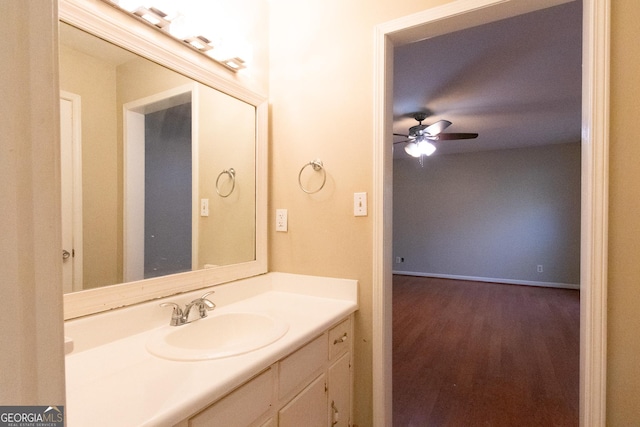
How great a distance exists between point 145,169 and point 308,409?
1130 millimetres

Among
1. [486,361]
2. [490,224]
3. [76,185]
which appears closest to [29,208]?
[76,185]

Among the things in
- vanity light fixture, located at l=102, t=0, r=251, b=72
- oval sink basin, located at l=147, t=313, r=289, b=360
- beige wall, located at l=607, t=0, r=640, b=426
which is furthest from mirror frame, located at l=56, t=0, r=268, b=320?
beige wall, located at l=607, t=0, r=640, b=426

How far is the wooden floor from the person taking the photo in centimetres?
182

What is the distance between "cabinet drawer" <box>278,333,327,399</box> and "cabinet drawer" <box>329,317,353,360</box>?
6 centimetres

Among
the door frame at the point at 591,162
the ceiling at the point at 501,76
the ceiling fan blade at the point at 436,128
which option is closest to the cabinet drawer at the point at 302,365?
the door frame at the point at 591,162

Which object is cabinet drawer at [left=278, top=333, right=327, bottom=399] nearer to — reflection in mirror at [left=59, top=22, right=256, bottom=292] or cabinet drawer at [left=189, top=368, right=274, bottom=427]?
cabinet drawer at [left=189, top=368, right=274, bottom=427]

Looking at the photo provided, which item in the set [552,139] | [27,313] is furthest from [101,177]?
[552,139]

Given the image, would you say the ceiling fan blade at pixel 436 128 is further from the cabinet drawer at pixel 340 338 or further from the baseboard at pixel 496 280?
the baseboard at pixel 496 280

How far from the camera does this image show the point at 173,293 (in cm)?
119

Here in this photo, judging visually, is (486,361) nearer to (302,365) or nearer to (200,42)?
(302,365)

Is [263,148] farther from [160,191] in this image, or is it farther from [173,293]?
[173,293]

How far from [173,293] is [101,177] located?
0.51 meters

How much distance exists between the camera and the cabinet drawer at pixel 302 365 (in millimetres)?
948

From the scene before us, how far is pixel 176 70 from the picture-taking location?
4.00ft
